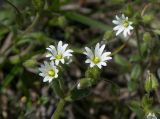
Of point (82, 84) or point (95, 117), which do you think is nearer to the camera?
point (82, 84)

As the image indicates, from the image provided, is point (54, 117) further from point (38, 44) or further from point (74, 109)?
point (38, 44)

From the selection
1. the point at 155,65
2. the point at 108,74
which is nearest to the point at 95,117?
the point at 108,74

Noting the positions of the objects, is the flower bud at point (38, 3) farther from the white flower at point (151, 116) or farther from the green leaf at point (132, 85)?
the white flower at point (151, 116)

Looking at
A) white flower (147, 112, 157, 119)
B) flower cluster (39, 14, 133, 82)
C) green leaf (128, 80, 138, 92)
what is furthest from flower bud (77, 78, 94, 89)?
green leaf (128, 80, 138, 92)

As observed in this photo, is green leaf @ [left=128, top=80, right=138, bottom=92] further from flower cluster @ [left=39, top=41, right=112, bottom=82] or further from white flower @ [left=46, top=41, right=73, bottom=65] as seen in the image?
white flower @ [left=46, top=41, right=73, bottom=65]

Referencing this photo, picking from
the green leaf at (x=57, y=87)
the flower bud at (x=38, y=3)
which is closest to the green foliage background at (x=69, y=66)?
the flower bud at (x=38, y=3)
